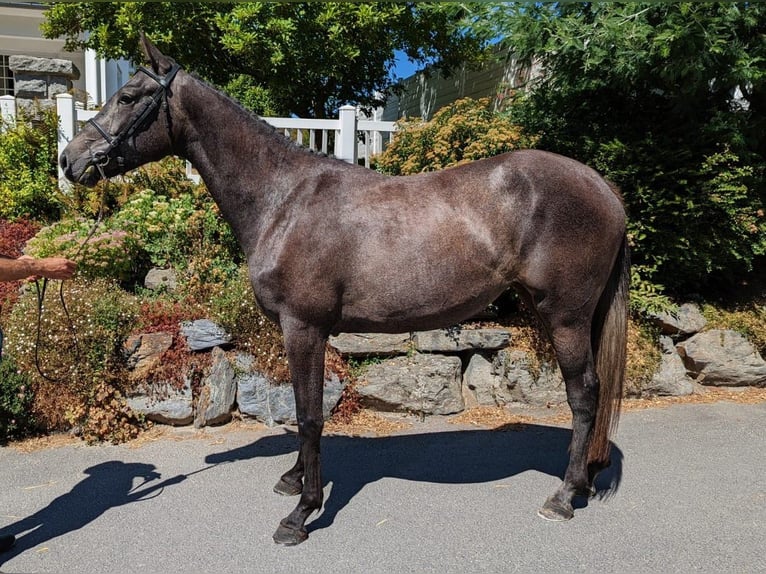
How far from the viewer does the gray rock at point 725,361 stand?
5367mm

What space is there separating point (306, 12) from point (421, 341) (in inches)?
230

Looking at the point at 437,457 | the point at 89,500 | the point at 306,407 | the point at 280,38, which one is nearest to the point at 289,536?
the point at 306,407

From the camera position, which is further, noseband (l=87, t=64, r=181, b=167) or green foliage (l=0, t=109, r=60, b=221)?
green foliage (l=0, t=109, r=60, b=221)

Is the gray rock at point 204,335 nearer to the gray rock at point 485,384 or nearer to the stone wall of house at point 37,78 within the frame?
the gray rock at point 485,384

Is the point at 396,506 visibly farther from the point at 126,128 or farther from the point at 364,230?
the point at 126,128

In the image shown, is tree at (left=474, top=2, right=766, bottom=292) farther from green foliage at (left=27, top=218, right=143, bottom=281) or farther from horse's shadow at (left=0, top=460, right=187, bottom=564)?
horse's shadow at (left=0, top=460, right=187, bottom=564)

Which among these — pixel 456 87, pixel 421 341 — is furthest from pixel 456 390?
pixel 456 87

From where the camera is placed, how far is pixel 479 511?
3.19 meters

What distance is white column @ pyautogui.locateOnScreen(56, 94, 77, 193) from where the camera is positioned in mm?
7387

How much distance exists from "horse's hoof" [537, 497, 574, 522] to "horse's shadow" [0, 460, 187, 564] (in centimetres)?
220

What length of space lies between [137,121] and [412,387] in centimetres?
294

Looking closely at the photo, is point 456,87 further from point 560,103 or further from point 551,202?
point 551,202

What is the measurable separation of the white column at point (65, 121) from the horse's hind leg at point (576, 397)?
6.87 m

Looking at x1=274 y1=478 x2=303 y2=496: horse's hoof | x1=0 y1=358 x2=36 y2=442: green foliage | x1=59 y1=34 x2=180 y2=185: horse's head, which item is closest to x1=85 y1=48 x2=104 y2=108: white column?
x1=0 y1=358 x2=36 y2=442: green foliage
